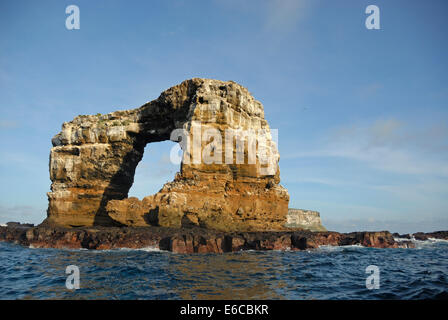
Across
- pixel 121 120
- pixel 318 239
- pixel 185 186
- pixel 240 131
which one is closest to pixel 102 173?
pixel 121 120

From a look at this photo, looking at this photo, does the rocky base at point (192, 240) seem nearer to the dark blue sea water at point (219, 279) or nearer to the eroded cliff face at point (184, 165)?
Answer: the eroded cliff face at point (184, 165)

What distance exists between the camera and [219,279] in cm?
1061

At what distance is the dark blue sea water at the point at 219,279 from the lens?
8.80 metres

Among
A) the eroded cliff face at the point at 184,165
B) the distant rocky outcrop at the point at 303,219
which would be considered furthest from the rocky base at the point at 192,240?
the distant rocky outcrop at the point at 303,219

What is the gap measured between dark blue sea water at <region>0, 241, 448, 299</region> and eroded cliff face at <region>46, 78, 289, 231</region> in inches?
376

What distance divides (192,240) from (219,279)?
27.9ft

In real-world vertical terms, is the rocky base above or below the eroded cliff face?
below

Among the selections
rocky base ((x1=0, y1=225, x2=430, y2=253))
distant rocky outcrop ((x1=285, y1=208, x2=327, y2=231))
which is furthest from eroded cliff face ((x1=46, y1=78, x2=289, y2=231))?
distant rocky outcrop ((x1=285, y1=208, x2=327, y2=231))

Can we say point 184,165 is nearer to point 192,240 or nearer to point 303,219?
point 192,240

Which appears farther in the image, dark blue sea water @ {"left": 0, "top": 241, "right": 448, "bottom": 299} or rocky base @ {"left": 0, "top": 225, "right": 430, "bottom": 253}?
rocky base @ {"left": 0, "top": 225, "right": 430, "bottom": 253}

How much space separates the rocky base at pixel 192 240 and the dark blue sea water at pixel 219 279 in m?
3.33

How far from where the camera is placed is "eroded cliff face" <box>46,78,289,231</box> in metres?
25.2

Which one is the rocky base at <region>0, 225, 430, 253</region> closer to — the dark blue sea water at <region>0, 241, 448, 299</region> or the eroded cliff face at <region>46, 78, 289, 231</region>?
the eroded cliff face at <region>46, 78, 289, 231</region>

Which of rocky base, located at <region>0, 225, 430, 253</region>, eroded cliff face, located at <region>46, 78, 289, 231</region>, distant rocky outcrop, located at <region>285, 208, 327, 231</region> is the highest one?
eroded cliff face, located at <region>46, 78, 289, 231</region>
